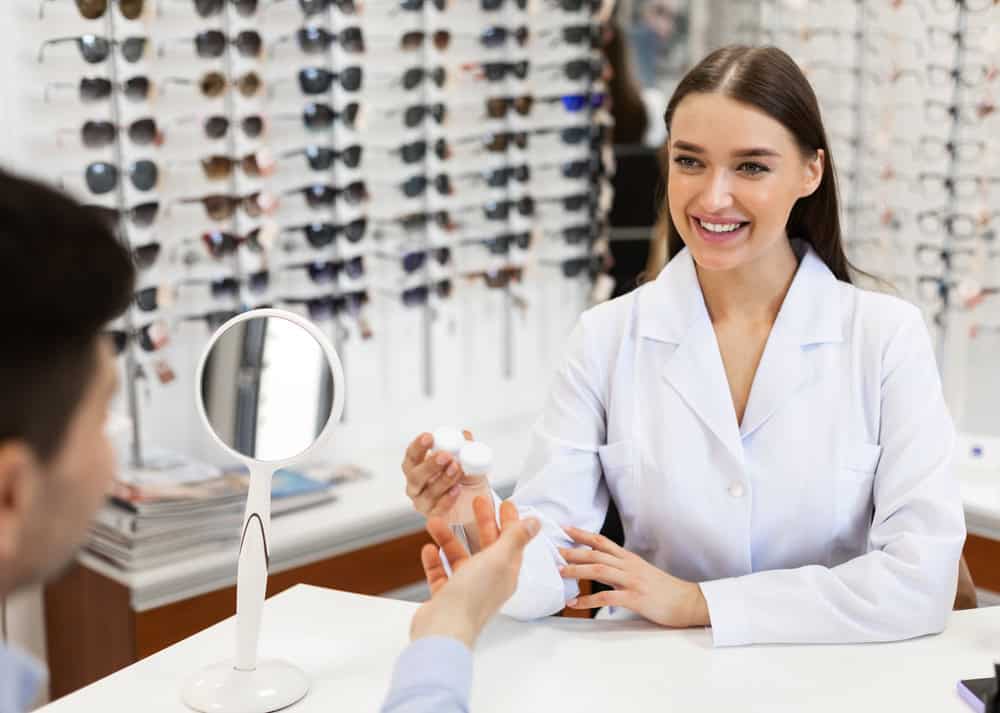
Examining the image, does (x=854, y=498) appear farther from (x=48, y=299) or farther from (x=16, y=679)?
(x=48, y=299)

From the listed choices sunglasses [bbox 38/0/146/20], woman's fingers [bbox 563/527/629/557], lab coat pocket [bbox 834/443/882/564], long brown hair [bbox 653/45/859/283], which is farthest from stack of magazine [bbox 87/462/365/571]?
lab coat pocket [bbox 834/443/882/564]

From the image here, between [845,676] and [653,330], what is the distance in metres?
0.68

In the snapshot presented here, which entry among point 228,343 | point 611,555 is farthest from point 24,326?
point 611,555

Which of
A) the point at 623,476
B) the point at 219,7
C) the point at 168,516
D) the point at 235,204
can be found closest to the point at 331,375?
the point at 623,476

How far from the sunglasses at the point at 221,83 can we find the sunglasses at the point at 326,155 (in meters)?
0.20

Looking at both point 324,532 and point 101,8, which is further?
point 324,532

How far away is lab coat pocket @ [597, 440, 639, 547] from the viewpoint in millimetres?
1974

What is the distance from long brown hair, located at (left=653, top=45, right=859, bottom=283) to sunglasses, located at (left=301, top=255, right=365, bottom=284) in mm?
1307

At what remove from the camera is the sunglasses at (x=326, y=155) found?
308 cm

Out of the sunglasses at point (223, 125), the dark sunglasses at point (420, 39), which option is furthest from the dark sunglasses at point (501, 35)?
the sunglasses at point (223, 125)

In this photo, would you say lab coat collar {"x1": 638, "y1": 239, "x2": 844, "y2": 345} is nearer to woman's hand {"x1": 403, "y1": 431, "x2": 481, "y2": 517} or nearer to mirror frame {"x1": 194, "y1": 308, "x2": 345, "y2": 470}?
woman's hand {"x1": 403, "y1": 431, "x2": 481, "y2": 517}

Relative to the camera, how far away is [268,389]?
161cm

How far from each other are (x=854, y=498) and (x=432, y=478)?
73cm

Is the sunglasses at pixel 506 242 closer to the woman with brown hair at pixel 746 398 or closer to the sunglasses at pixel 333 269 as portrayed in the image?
the sunglasses at pixel 333 269
